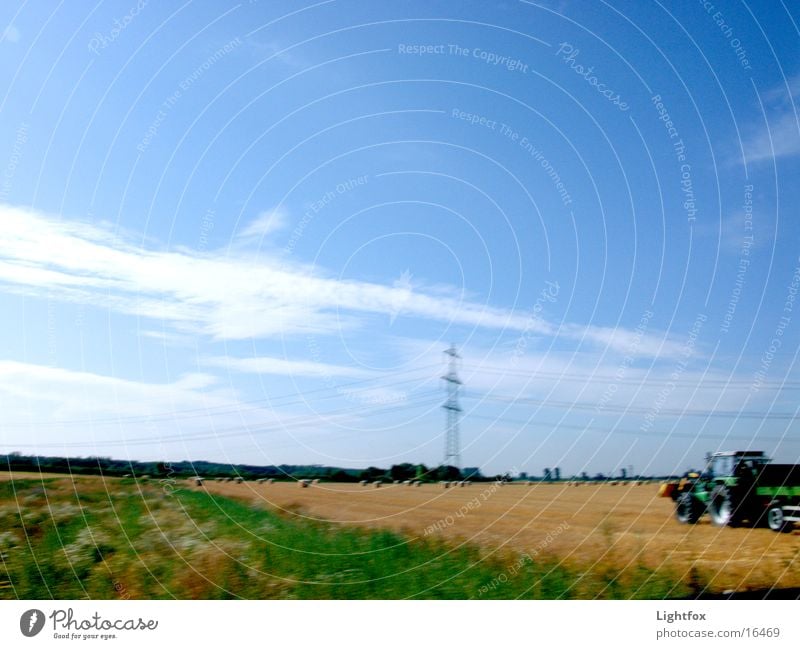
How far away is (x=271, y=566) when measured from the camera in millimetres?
11859

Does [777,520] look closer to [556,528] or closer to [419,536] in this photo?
[556,528]

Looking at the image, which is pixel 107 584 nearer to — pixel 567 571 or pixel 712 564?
pixel 567 571

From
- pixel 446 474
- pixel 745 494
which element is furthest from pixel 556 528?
pixel 745 494

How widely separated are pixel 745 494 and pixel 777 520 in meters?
1.86

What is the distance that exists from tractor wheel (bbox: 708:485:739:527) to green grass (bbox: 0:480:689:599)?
33.7 feet

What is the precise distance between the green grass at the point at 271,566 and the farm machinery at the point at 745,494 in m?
9.47

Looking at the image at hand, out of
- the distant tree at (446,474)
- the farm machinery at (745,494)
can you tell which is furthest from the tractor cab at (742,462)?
the distant tree at (446,474)

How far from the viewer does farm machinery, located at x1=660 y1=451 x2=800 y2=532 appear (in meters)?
18.9

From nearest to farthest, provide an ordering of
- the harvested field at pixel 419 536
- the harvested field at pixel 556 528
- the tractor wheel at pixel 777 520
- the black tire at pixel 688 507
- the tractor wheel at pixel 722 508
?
the harvested field at pixel 419 536
the harvested field at pixel 556 528
the tractor wheel at pixel 777 520
the tractor wheel at pixel 722 508
the black tire at pixel 688 507
